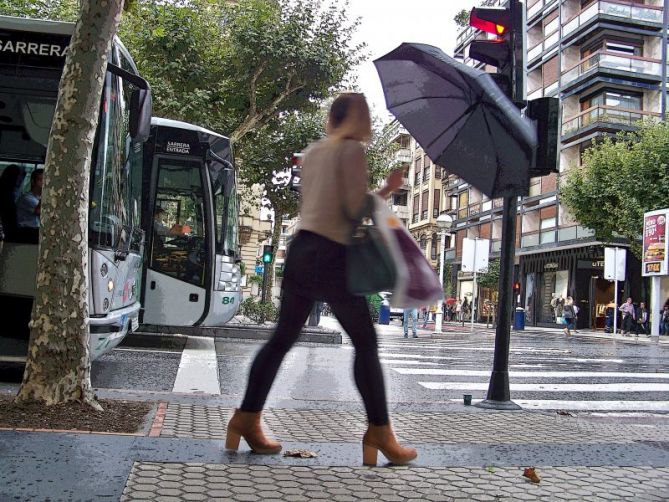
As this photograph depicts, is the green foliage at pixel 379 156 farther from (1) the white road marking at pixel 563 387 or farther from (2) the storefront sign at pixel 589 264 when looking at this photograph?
(1) the white road marking at pixel 563 387

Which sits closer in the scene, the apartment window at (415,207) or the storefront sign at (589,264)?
the storefront sign at (589,264)

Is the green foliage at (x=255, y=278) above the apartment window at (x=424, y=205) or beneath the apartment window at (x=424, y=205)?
beneath

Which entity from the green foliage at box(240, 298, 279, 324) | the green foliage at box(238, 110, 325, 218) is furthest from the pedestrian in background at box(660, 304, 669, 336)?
the green foliage at box(240, 298, 279, 324)

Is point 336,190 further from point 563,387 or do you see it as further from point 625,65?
point 625,65

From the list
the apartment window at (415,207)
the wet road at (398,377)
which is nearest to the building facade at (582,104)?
the apartment window at (415,207)

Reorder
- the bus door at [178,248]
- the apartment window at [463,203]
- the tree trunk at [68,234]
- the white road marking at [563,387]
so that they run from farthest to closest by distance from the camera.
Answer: the apartment window at [463,203] < the bus door at [178,248] < the white road marking at [563,387] < the tree trunk at [68,234]

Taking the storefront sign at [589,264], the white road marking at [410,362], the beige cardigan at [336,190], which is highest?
the storefront sign at [589,264]

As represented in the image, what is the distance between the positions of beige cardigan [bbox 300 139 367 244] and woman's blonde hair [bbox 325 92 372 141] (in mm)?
66

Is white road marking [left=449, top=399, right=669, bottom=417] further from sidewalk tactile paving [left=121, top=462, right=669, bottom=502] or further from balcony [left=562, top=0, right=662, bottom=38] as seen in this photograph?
balcony [left=562, top=0, right=662, bottom=38]

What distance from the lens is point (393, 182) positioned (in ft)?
11.3

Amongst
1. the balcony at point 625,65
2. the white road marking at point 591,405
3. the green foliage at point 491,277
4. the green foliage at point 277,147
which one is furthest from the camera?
the green foliage at point 491,277

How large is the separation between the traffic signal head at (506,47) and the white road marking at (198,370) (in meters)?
3.86

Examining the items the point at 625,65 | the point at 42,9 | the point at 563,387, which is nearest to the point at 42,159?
the point at 563,387

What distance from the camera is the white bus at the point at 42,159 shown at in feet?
20.2
